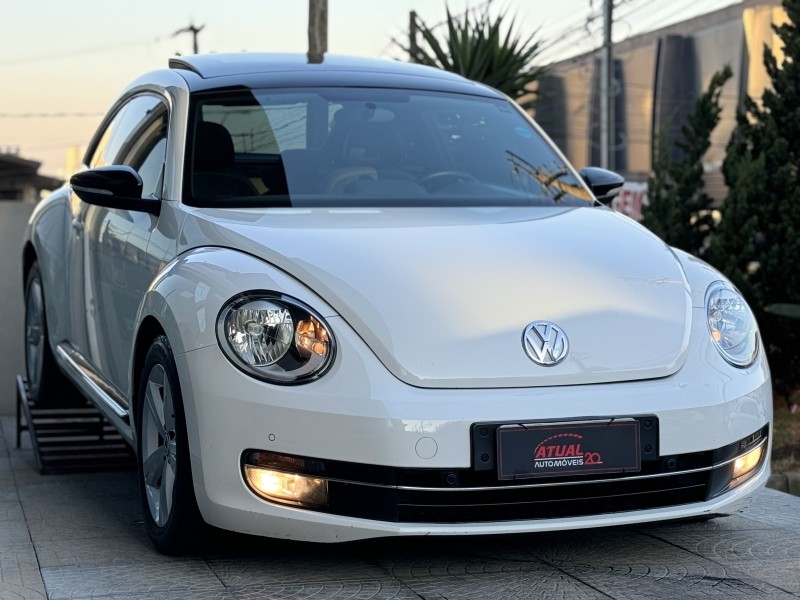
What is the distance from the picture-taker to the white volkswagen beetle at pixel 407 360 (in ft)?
10.8

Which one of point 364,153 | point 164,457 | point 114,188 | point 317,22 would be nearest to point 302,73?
point 364,153

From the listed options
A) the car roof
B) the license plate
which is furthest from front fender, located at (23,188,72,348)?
the license plate

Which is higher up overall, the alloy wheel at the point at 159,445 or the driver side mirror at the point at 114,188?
the driver side mirror at the point at 114,188

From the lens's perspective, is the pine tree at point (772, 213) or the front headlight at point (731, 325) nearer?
the front headlight at point (731, 325)

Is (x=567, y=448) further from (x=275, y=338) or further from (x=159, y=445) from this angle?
(x=159, y=445)

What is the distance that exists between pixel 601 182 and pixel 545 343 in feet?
5.59

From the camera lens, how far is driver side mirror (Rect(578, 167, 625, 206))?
4977 mm

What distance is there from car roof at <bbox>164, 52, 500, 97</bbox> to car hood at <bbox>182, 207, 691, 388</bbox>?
3.05ft

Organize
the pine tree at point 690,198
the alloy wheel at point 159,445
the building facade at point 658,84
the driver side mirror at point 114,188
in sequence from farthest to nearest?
the building facade at point 658,84, the pine tree at point 690,198, the driver side mirror at point 114,188, the alloy wheel at point 159,445

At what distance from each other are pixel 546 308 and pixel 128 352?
164cm

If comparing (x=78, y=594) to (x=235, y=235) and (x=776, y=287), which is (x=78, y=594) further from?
(x=776, y=287)

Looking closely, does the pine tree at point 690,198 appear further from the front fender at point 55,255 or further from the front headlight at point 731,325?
the front headlight at point 731,325

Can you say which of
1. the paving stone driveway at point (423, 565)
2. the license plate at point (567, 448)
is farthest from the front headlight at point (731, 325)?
the paving stone driveway at point (423, 565)

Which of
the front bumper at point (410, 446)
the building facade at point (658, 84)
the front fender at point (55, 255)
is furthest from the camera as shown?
the building facade at point (658, 84)
